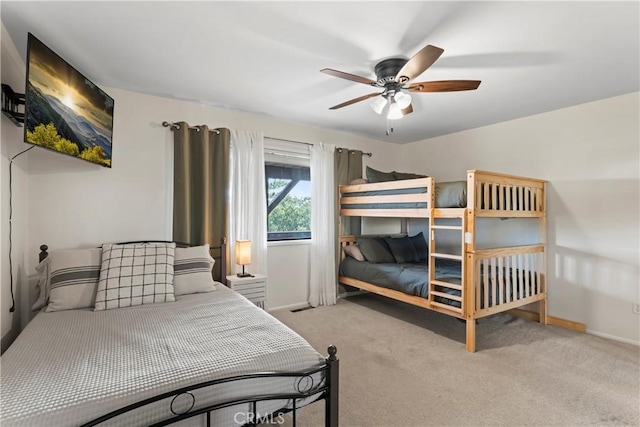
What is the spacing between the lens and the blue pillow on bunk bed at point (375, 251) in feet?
13.0

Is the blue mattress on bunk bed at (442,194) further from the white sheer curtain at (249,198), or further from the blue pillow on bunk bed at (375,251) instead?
the white sheer curtain at (249,198)

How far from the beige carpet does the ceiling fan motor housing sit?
222 cm

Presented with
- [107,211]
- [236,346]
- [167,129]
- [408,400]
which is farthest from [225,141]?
[408,400]

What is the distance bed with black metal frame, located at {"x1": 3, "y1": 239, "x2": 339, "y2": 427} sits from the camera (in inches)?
44.2

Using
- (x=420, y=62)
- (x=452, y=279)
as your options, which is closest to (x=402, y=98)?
(x=420, y=62)

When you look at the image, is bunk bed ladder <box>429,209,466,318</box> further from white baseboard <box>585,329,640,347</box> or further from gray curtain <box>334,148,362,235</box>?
white baseboard <box>585,329,640,347</box>

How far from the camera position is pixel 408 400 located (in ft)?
6.60

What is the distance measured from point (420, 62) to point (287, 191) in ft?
8.32

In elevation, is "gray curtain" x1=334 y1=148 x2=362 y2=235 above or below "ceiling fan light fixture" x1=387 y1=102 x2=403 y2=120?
below

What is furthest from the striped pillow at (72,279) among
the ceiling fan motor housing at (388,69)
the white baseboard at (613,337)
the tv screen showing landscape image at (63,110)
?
the white baseboard at (613,337)

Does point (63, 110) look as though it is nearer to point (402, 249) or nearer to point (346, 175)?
point (346, 175)

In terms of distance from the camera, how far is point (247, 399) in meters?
1.30

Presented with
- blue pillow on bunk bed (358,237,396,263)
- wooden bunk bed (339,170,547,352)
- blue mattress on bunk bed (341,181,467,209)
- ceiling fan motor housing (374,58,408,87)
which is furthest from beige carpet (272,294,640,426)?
ceiling fan motor housing (374,58,408,87)

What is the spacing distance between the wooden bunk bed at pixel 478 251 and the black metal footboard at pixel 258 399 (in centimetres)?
177
